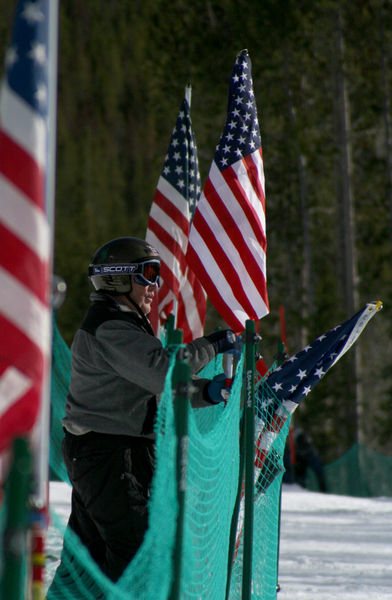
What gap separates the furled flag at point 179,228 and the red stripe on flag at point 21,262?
6671 millimetres

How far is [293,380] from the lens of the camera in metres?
5.64

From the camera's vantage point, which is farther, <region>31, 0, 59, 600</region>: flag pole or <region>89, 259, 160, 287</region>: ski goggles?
<region>89, 259, 160, 287</region>: ski goggles

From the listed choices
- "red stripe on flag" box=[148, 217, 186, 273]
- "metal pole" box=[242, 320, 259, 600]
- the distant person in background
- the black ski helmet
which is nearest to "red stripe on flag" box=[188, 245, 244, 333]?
"metal pole" box=[242, 320, 259, 600]

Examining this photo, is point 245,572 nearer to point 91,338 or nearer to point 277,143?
point 91,338

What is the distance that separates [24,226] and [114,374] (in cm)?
198

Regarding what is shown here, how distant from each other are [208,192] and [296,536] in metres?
4.69

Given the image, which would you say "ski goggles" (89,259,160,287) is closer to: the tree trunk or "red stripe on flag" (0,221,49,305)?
"red stripe on flag" (0,221,49,305)

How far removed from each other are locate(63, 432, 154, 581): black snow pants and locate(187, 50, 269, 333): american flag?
Answer: 2.17 m

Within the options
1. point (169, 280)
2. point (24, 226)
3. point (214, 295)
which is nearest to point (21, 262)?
point (24, 226)

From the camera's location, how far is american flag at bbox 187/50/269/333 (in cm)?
684

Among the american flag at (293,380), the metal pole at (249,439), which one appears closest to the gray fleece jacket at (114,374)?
the metal pole at (249,439)

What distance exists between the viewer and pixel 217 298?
6.89m

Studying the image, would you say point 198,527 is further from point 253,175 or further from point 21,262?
point 253,175

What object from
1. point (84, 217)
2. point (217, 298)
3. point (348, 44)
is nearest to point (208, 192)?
point (217, 298)
